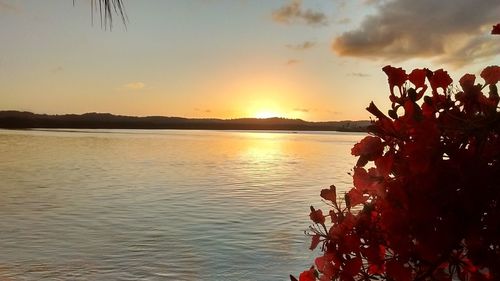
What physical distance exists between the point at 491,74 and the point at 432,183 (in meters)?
0.42

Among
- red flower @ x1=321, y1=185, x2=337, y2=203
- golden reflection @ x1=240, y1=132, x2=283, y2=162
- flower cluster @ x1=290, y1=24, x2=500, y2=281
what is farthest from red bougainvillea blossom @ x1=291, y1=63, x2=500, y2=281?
golden reflection @ x1=240, y1=132, x2=283, y2=162

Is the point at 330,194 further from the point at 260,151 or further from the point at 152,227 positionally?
the point at 260,151

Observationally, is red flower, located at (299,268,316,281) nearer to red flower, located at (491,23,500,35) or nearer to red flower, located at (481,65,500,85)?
red flower, located at (481,65,500,85)

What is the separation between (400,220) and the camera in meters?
1.08

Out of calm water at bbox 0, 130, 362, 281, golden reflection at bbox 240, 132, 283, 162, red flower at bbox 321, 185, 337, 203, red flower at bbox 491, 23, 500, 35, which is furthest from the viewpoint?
golden reflection at bbox 240, 132, 283, 162

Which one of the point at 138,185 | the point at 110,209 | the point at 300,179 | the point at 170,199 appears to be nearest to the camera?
the point at 110,209

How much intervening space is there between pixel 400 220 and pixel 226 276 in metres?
8.01

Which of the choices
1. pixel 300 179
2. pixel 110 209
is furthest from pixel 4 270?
pixel 300 179

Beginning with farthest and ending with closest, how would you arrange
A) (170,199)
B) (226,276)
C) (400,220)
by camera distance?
1. (170,199)
2. (226,276)
3. (400,220)

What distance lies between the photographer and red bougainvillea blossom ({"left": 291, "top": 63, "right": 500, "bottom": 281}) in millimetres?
1053

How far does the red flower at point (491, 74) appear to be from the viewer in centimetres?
126

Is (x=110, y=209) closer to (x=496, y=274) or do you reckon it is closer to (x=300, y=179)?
(x=300, y=179)

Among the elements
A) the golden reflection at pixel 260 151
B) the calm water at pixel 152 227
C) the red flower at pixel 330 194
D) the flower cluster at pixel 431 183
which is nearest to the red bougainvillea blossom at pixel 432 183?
the flower cluster at pixel 431 183

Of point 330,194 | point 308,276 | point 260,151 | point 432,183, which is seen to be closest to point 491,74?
point 432,183
